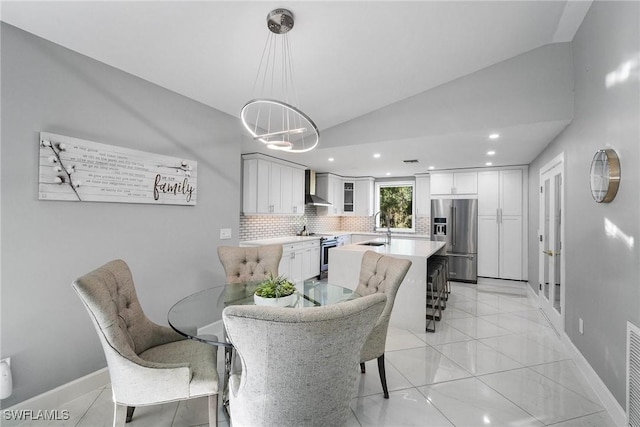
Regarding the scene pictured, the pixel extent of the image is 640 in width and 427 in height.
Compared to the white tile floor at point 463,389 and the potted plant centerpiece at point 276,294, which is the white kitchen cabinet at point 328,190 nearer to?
the white tile floor at point 463,389

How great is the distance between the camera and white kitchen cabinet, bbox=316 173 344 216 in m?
6.78

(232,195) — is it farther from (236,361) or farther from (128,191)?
(236,361)

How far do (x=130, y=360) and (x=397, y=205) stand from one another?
267 inches

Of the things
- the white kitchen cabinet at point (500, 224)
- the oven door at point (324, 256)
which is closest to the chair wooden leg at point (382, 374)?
the oven door at point (324, 256)

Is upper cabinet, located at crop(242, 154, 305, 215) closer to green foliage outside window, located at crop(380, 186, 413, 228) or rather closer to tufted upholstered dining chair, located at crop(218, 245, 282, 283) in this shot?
tufted upholstered dining chair, located at crop(218, 245, 282, 283)

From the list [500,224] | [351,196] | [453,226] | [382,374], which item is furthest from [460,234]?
[382,374]

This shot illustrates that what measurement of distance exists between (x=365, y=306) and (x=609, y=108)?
2.48 meters

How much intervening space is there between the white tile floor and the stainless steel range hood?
3.31 meters

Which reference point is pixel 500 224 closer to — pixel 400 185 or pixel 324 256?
pixel 400 185

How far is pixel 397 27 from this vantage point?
2.50 meters

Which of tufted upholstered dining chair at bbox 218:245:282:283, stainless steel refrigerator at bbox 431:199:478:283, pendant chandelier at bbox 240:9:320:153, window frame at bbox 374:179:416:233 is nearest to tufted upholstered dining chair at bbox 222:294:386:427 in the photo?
pendant chandelier at bbox 240:9:320:153

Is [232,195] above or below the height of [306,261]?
above

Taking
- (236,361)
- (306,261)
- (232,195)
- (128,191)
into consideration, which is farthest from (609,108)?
(306,261)

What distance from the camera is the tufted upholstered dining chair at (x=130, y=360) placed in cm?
142
